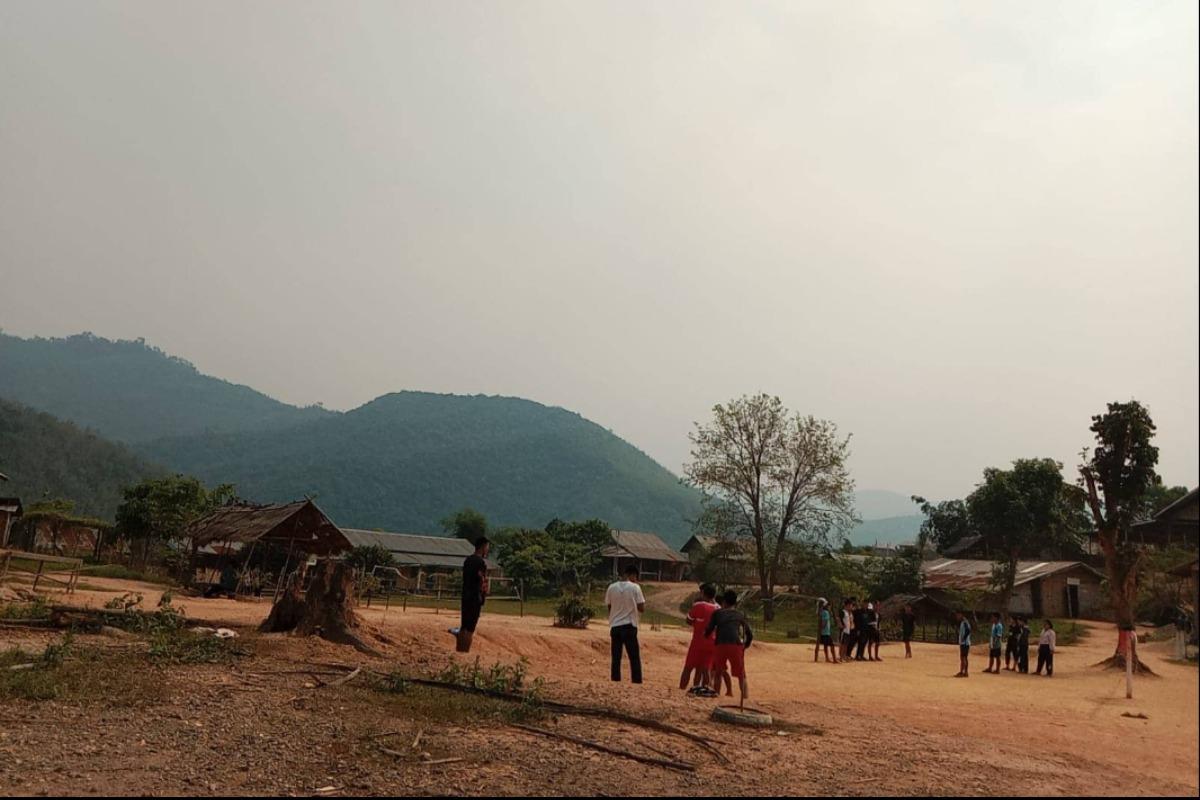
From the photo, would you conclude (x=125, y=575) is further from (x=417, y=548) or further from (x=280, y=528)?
(x=417, y=548)

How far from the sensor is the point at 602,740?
9.00 meters

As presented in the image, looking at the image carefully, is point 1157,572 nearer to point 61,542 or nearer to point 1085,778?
point 1085,778

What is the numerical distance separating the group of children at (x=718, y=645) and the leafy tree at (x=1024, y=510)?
3.67m

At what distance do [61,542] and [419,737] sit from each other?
6547 centimetres

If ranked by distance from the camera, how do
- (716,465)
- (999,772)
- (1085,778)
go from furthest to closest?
(716,465), (999,772), (1085,778)

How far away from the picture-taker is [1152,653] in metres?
3.21

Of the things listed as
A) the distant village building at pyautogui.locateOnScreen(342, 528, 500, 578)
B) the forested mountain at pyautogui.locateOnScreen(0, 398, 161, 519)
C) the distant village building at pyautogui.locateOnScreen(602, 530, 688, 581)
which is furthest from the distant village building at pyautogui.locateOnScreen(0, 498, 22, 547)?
the forested mountain at pyautogui.locateOnScreen(0, 398, 161, 519)

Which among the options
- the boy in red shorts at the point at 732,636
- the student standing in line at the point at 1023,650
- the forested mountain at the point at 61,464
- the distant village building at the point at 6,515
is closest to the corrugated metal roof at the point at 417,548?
the distant village building at the point at 6,515

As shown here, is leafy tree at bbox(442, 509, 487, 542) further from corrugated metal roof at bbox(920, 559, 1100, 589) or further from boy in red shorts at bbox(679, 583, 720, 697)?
boy in red shorts at bbox(679, 583, 720, 697)

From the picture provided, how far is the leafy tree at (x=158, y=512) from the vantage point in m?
50.0

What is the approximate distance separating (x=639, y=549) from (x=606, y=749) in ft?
260

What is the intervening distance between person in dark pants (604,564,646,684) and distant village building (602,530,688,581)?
69.1 meters

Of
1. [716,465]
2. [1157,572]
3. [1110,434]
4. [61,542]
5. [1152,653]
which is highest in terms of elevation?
[716,465]

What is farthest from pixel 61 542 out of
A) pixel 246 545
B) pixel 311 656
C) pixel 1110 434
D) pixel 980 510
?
pixel 1110 434
